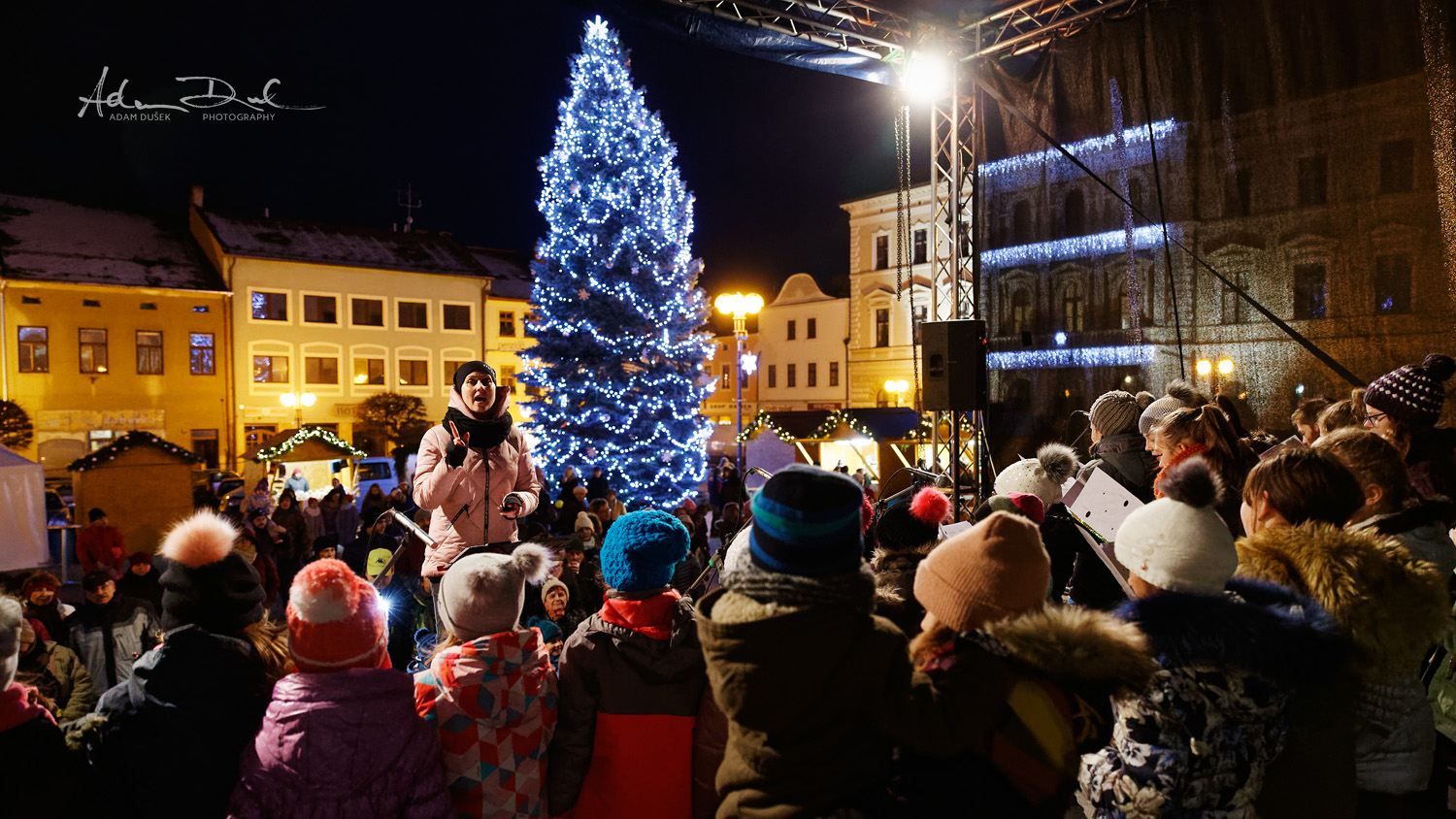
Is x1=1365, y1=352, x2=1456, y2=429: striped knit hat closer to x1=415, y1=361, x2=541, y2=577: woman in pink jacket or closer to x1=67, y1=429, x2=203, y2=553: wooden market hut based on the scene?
x1=415, y1=361, x2=541, y2=577: woman in pink jacket

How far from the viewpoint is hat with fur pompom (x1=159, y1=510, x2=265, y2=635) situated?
2.60 m

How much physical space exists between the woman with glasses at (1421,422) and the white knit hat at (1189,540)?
2.56 metres

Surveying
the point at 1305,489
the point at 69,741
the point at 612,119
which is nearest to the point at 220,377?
the point at 612,119

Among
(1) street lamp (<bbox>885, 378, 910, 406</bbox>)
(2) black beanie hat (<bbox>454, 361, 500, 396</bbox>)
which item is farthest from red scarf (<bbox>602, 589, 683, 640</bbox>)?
(1) street lamp (<bbox>885, 378, 910, 406</bbox>)

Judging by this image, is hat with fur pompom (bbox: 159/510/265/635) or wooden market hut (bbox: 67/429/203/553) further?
wooden market hut (bbox: 67/429/203/553)

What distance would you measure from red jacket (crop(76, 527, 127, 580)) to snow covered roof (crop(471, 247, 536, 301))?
26873 mm

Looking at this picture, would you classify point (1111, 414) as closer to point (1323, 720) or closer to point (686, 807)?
point (1323, 720)

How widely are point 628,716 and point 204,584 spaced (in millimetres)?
1425

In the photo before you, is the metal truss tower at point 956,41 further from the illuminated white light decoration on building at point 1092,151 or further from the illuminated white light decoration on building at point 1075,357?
the illuminated white light decoration on building at point 1075,357

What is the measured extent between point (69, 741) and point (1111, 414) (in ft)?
16.8

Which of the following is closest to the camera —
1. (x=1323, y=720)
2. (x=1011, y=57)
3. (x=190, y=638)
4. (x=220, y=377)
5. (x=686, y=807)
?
(x=1323, y=720)

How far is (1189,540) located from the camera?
217 centimetres

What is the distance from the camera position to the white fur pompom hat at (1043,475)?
14.0 feet

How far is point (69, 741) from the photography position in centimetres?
243
